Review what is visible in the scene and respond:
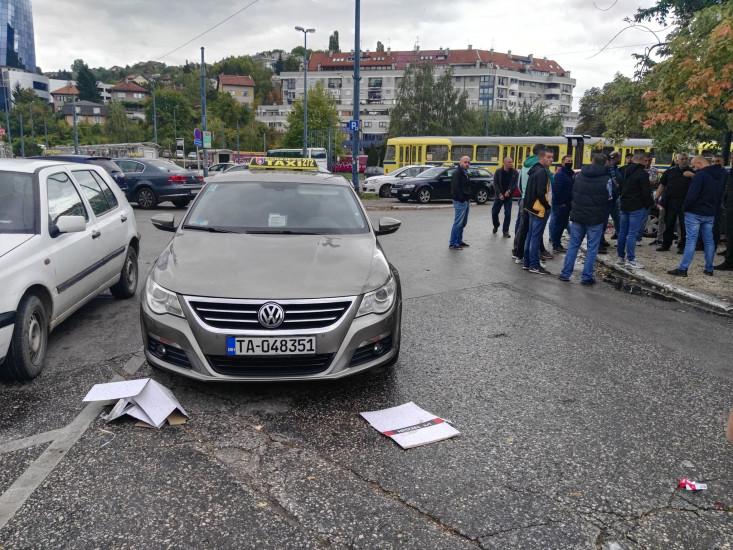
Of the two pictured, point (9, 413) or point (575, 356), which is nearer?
point (9, 413)

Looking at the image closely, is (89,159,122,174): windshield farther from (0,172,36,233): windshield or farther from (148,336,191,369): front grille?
(148,336,191,369): front grille

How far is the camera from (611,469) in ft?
10.7

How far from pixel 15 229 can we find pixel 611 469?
15.1 ft

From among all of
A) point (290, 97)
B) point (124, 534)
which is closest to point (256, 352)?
point (124, 534)

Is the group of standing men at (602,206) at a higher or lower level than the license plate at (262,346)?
higher

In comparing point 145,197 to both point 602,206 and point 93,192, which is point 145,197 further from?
point 602,206

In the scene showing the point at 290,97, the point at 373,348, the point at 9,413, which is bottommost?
the point at 9,413

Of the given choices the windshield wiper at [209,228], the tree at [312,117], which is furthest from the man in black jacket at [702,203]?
the tree at [312,117]

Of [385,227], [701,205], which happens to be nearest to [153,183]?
[385,227]

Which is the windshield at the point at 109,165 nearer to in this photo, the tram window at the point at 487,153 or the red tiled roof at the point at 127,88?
the tram window at the point at 487,153

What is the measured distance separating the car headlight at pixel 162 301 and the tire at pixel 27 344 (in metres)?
0.98

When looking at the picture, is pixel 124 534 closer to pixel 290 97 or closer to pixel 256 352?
pixel 256 352

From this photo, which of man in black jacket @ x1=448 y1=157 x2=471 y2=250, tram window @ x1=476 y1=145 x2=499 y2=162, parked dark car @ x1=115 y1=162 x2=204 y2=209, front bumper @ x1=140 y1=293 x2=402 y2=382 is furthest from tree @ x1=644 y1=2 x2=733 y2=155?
tram window @ x1=476 y1=145 x2=499 y2=162

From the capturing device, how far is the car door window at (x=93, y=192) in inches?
239
